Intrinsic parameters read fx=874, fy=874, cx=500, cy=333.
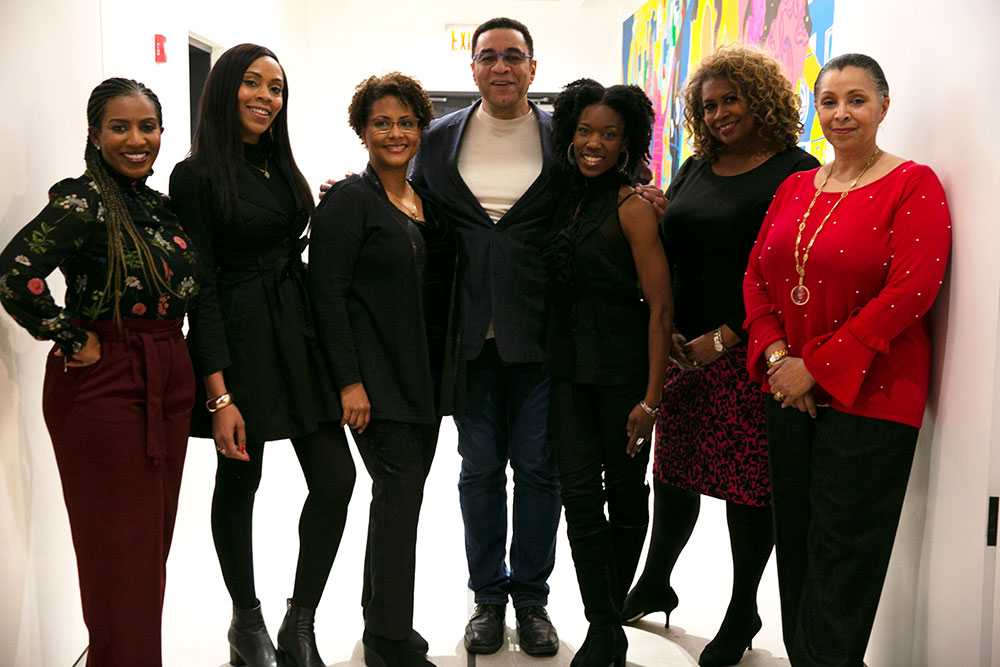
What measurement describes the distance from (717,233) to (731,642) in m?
1.20

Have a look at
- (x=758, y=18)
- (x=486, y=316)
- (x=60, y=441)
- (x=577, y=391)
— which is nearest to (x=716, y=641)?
(x=577, y=391)

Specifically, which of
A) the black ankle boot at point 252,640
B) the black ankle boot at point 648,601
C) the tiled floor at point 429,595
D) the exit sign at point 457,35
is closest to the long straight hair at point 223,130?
the black ankle boot at point 252,640

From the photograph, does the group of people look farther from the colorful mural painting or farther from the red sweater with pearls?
the colorful mural painting

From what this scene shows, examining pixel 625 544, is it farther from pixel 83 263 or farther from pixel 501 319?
pixel 83 263

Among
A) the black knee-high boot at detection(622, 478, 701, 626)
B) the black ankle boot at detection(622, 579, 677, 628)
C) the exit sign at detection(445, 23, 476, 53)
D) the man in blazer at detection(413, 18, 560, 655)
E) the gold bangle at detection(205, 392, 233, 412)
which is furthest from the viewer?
the exit sign at detection(445, 23, 476, 53)

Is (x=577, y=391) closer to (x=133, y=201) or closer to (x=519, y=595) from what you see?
(x=519, y=595)

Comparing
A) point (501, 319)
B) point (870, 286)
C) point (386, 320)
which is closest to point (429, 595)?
point (501, 319)

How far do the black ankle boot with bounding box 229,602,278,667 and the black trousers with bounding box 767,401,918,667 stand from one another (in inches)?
54.4

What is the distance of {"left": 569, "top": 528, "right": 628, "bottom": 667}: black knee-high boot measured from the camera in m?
2.31

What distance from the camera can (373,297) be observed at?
2.20m

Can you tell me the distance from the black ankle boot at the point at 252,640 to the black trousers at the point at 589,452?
2.95 feet

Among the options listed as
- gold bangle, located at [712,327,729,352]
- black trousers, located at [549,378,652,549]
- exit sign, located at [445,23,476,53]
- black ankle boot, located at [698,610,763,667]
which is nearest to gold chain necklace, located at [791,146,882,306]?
gold bangle, located at [712,327,729,352]

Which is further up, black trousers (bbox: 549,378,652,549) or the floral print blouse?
the floral print blouse

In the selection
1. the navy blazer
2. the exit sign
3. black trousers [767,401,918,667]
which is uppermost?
the exit sign
